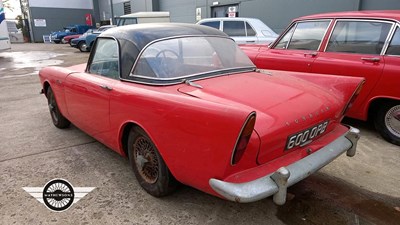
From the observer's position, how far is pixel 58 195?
294 centimetres

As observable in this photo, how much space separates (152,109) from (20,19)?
141 feet

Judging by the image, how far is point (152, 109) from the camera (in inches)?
93.5

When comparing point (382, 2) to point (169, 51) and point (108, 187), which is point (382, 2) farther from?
point (108, 187)

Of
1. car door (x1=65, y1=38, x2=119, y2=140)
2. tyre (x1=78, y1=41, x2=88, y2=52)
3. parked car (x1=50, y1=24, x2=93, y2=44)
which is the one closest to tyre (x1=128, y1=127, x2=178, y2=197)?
car door (x1=65, y1=38, x2=119, y2=140)

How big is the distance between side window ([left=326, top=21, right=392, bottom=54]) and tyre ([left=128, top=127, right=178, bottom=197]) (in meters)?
3.16

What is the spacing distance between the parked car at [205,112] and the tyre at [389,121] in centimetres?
144

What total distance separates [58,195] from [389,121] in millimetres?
3921

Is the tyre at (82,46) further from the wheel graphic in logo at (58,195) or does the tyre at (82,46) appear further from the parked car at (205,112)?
the wheel graphic in logo at (58,195)

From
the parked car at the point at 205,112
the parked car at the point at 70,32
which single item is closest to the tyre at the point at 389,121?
the parked car at the point at 205,112

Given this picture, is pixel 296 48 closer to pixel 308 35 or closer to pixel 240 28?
pixel 308 35

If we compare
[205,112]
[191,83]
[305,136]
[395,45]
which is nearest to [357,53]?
[395,45]

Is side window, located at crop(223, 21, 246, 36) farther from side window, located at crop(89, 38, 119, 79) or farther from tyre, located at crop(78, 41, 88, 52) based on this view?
tyre, located at crop(78, 41, 88, 52)

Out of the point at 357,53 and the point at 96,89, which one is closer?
the point at 96,89

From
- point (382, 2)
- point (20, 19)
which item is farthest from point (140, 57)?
point (20, 19)
